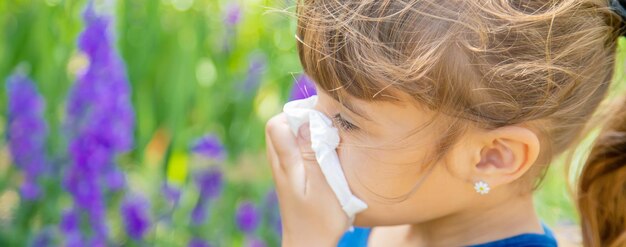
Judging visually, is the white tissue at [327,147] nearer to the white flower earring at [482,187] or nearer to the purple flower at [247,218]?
the white flower earring at [482,187]

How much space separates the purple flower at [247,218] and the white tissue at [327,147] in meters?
0.83

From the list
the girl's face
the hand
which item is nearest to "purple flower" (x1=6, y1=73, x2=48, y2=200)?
the hand

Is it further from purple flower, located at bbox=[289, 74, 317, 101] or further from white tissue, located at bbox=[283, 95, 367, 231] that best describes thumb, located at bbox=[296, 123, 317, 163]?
purple flower, located at bbox=[289, 74, 317, 101]

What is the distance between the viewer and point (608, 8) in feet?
4.79

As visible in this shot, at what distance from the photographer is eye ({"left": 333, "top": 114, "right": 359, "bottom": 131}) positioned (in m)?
1.42

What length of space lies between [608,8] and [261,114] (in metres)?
1.19

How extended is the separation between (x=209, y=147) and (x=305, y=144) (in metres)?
0.73

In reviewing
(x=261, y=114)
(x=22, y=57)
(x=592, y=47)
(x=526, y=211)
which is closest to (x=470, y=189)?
(x=526, y=211)

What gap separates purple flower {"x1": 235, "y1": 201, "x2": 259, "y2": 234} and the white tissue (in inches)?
32.6

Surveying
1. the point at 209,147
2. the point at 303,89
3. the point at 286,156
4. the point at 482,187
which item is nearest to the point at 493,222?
the point at 482,187

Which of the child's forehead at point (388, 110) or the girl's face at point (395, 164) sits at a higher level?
the child's forehead at point (388, 110)

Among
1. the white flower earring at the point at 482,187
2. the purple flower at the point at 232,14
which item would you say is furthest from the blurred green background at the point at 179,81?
the white flower earring at the point at 482,187

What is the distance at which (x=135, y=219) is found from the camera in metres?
2.19

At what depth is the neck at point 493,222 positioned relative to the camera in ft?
5.13
